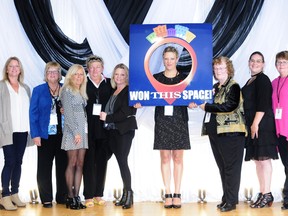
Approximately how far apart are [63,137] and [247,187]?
1854 mm

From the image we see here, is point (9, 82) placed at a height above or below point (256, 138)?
above

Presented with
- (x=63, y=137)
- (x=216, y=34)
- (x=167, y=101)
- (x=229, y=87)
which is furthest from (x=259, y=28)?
(x=63, y=137)

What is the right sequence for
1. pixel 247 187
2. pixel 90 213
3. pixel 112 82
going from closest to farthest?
pixel 90 213, pixel 112 82, pixel 247 187

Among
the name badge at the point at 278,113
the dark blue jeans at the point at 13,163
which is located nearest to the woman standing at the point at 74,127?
the dark blue jeans at the point at 13,163

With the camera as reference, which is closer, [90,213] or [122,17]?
[90,213]

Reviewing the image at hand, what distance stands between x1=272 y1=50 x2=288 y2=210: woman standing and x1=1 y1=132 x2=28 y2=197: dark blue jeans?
7.51ft

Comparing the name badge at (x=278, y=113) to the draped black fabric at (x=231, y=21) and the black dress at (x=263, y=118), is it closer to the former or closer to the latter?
the black dress at (x=263, y=118)

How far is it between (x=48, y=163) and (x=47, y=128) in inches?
14.1

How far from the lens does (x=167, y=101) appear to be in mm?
4316

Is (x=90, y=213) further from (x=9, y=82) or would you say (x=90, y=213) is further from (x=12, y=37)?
(x=12, y=37)

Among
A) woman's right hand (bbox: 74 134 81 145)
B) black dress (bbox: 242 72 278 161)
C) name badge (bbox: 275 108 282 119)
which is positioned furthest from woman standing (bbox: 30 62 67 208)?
name badge (bbox: 275 108 282 119)

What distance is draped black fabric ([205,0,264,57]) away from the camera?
489 cm

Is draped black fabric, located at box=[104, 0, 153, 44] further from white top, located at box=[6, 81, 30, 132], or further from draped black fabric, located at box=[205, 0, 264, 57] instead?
white top, located at box=[6, 81, 30, 132]

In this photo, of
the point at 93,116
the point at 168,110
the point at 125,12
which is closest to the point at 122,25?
the point at 125,12
